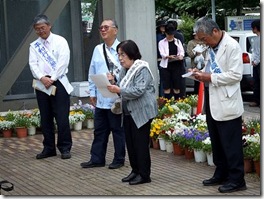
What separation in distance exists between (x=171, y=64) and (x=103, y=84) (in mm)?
6694

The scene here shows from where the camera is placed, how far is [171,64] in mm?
14172

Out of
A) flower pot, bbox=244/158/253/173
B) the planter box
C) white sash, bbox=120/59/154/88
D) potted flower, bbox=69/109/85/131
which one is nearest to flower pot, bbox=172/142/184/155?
flower pot, bbox=244/158/253/173

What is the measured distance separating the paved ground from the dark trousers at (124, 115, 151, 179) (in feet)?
0.69

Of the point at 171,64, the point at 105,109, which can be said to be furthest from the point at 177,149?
the point at 171,64

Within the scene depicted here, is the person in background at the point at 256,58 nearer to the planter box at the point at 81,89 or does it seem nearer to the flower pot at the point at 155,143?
the planter box at the point at 81,89

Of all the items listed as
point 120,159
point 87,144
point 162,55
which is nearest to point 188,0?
point 162,55

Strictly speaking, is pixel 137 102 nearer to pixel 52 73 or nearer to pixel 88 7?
pixel 52 73

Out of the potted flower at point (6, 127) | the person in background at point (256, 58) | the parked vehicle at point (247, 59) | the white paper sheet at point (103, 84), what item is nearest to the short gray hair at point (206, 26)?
the white paper sheet at point (103, 84)

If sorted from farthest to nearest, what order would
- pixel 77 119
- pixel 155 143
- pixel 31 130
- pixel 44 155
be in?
1. pixel 77 119
2. pixel 31 130
3. pixel 155 143
4. pixel 44 155

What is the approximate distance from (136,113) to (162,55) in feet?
22.6

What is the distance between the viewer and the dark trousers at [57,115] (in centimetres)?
915

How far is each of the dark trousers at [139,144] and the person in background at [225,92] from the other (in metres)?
0.79

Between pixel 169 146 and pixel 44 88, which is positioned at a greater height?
pixel 44 88

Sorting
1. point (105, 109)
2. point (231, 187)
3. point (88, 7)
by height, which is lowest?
point (231, 187)
